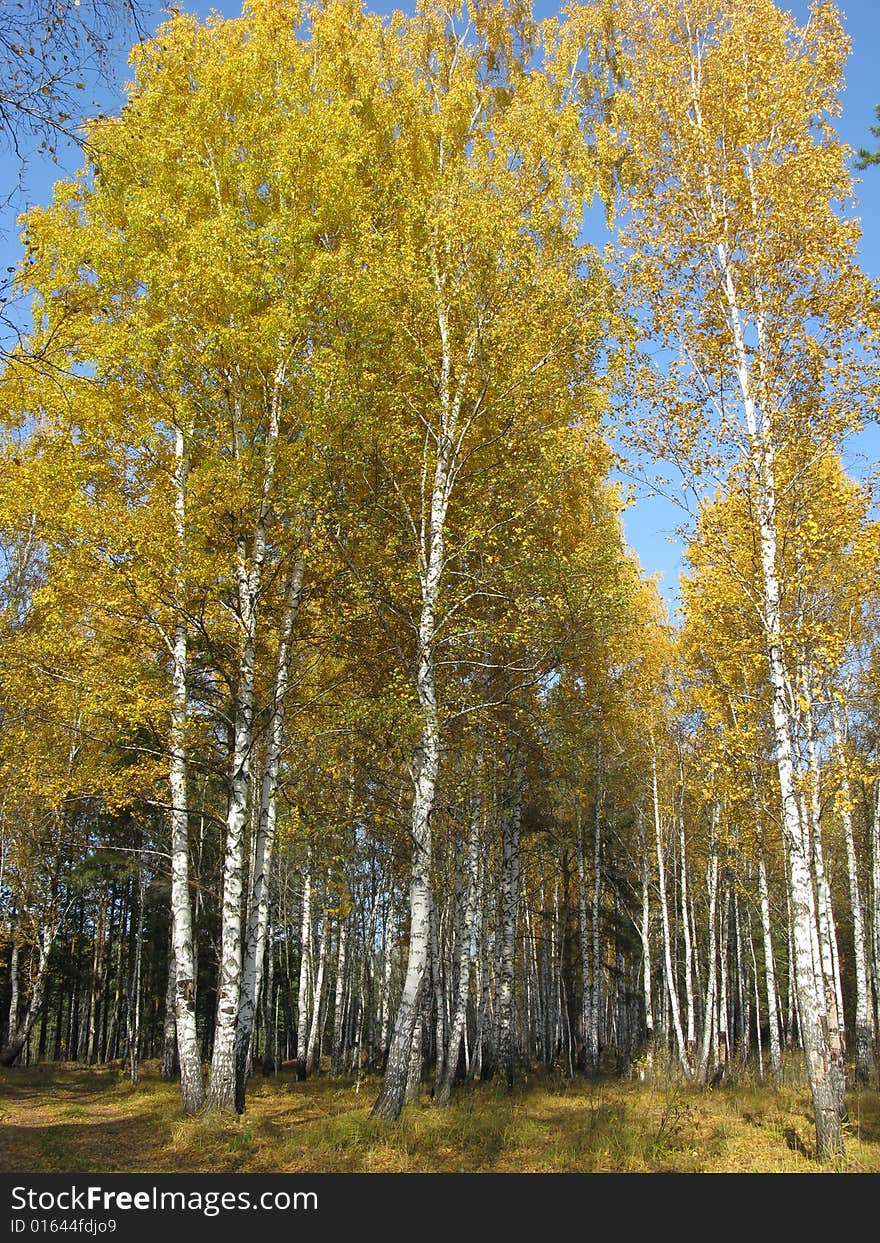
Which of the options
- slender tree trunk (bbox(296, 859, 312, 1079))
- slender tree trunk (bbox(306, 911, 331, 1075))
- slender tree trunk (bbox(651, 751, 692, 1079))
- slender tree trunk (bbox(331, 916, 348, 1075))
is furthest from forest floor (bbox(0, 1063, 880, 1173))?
slender tree trunk (bbox(306, 911, 331, 1075))

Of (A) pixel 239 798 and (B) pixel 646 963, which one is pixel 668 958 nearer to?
(B) pixel 646 963

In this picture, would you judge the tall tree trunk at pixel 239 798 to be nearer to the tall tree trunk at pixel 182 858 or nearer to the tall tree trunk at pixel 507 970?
the tall tree trunk at pixel 182 858

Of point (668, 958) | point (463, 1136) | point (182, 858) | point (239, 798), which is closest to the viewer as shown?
point (463, 1136)

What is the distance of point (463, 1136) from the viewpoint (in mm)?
8664

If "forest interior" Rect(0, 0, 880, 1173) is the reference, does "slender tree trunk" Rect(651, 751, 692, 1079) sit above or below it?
below

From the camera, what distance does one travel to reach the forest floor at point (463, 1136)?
25.4 feet

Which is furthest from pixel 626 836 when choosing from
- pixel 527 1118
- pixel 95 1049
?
pixel 95 1049

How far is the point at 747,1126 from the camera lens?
10.6 m

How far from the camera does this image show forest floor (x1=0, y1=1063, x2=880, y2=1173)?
305 inches

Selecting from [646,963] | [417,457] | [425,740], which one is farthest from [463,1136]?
[646,963]

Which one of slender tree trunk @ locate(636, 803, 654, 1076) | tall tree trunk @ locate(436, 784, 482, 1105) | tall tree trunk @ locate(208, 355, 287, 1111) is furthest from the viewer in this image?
slender tree trunk @ locate(636, 803, 654, 1076)

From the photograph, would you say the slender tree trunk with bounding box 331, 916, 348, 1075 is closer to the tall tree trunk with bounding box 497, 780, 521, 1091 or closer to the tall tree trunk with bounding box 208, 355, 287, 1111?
the tall tree trunk with bounding box 497, 780, 521, 1091

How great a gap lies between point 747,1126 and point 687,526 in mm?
8405

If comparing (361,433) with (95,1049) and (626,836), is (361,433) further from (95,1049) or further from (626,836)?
(95,1049)
